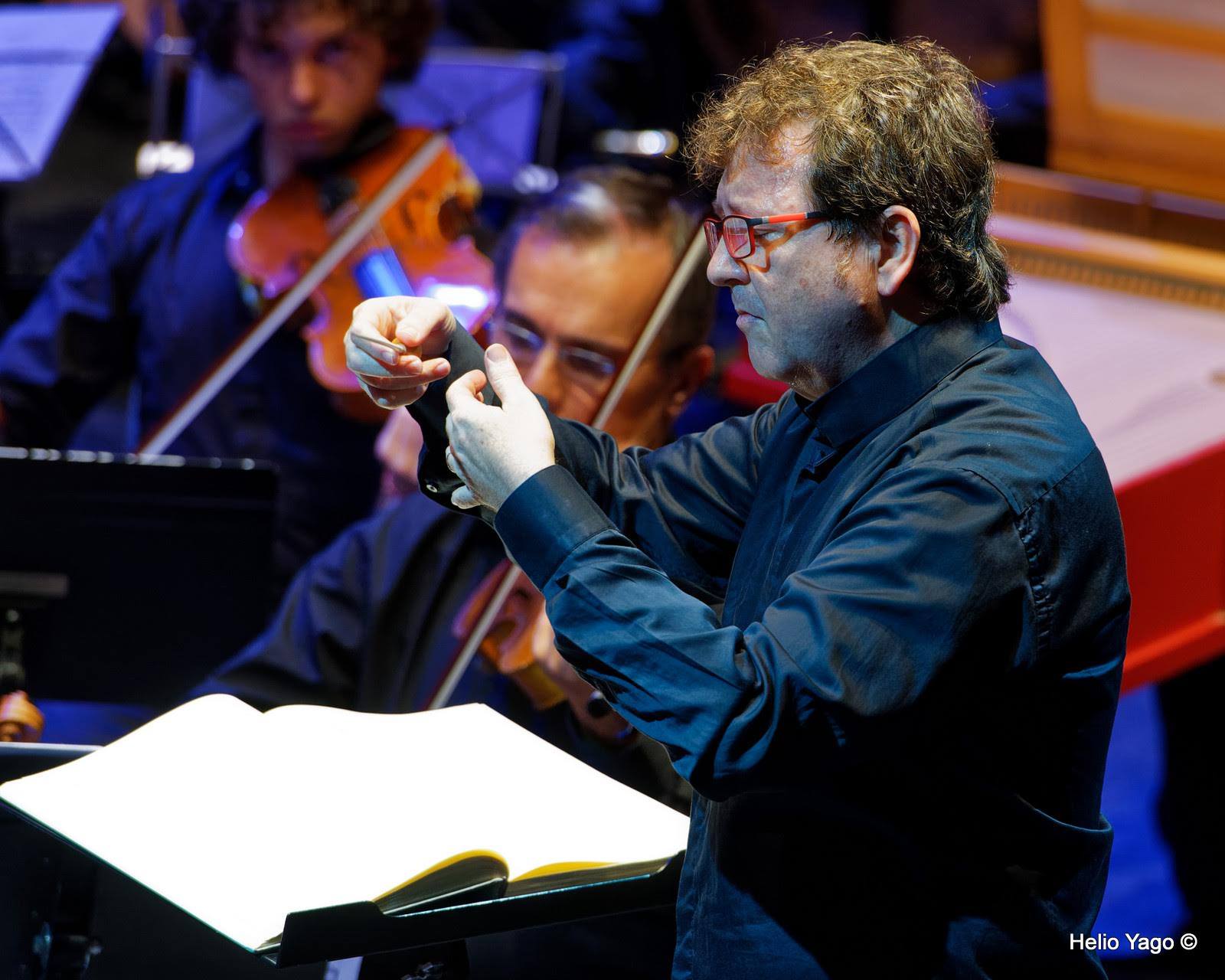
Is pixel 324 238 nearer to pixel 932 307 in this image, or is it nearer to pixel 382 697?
pixel 382 697

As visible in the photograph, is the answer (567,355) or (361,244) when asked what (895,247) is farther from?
(361,244)

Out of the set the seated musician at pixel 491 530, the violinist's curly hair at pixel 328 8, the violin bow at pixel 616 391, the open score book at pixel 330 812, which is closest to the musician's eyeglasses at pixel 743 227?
the open score book at pixel 330 812

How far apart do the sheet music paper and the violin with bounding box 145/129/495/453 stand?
52 cm

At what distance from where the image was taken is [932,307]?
4.17 feet

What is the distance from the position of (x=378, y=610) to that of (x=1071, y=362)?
55.1 inches

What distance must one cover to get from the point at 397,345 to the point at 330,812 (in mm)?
423

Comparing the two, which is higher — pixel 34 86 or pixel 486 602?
pixel 34 86

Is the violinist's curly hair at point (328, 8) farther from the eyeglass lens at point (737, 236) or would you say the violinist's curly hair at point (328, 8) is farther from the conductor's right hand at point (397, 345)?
the eyeglass lens at point (737, 236)

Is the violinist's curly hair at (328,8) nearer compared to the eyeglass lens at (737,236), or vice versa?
the eyeglass lens at (737,236)

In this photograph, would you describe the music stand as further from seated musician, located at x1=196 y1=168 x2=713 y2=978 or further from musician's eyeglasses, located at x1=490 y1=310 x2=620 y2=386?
musician's eyeglasses, located at x1=490 y1=310 x2=620 y2=386

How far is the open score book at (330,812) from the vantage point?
1.13 m

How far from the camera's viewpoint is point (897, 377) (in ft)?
4.09

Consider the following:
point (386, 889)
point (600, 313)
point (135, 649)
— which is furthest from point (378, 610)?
point (386, 889)

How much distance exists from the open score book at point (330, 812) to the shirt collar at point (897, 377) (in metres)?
0.37
